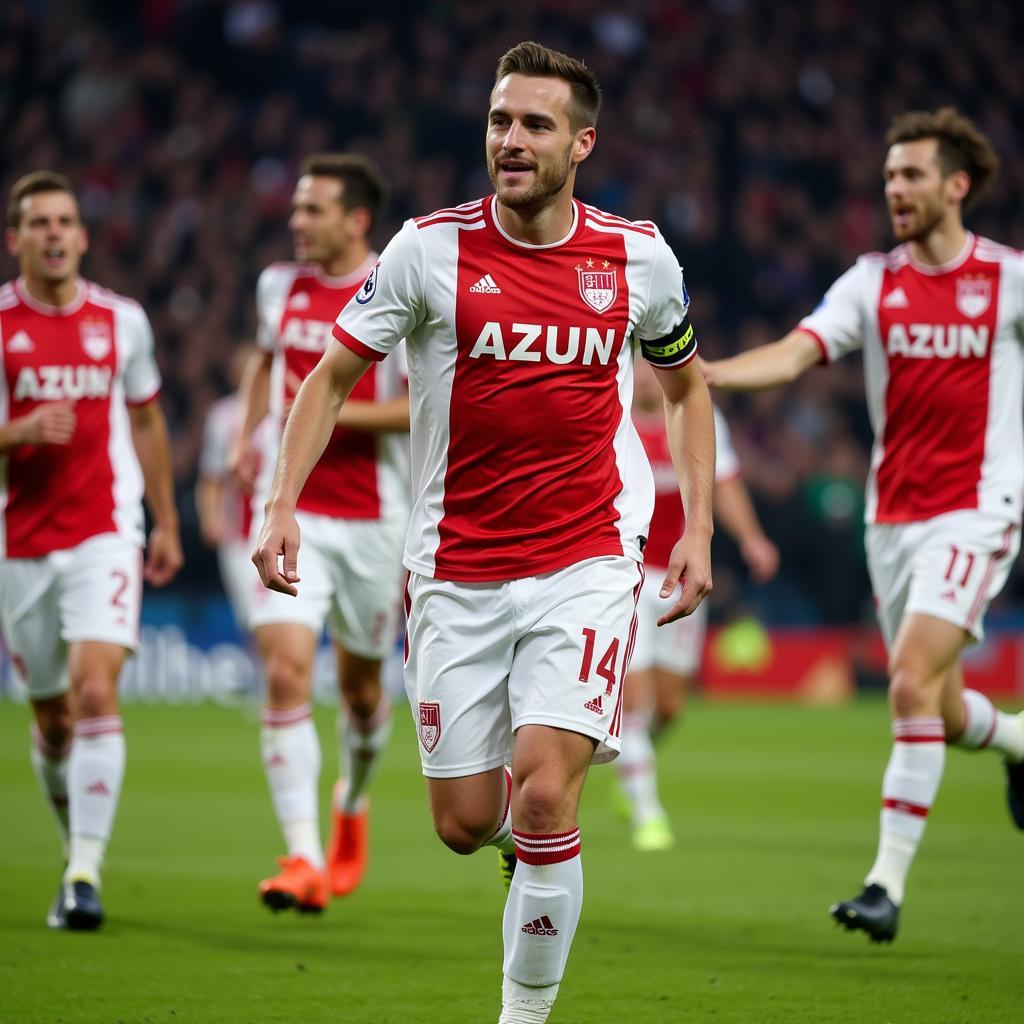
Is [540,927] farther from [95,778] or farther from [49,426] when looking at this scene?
[49,426]

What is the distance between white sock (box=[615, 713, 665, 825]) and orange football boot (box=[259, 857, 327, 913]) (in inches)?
113

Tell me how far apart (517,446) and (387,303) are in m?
0.51

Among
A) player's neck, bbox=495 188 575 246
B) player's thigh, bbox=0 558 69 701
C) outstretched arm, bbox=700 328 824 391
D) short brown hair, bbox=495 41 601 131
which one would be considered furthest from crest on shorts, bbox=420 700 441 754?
player's thigh, bbox=0 558 69 701

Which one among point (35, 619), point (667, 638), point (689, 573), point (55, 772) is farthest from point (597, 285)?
point (667, 638)

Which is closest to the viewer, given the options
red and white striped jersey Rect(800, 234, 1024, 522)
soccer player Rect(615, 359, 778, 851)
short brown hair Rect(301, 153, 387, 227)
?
red and white striped jersey Rect(800, 234, 1024, 522)

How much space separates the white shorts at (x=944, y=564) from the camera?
22.1 ft

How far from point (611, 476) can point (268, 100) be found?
20.9 meters

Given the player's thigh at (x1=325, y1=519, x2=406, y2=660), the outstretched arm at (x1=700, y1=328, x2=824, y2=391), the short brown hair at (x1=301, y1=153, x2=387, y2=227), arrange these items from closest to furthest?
the outstretched arm at (x1=700, y1=328, x2=824, y2=391) < the player's thigh at (x1=325, y1=519, x2=406, y2=660) < the short brown hair at (x1=301, y1=153, x2=387, y2=227)

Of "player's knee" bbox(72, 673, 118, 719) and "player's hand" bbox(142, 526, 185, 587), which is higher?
"player's hand" bbox(142, 526, 185, 587)

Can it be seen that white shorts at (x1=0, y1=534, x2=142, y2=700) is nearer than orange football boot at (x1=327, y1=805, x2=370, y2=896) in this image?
Yes

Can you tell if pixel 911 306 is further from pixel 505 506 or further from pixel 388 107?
pixel 388 107

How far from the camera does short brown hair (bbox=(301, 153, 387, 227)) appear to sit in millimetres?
7809

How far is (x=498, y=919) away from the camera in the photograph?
715 cm

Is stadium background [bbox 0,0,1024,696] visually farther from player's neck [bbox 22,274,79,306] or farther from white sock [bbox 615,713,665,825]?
player's neck [bbox 22,274,79,306]
